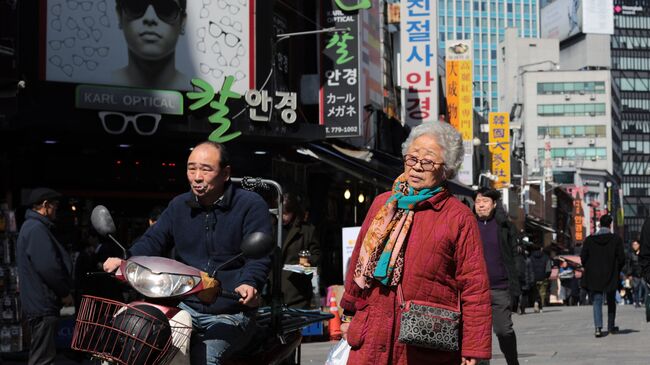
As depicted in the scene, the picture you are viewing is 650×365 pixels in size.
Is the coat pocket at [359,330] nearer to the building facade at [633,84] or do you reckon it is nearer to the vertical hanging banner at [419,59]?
the vertical hanging banner at [419,59]

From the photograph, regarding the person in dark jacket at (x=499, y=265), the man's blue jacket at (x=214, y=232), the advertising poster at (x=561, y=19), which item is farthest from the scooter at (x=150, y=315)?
the advertising poster at (x=561, y=19)

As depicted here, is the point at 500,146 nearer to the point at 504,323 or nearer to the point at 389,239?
the point at 504,323

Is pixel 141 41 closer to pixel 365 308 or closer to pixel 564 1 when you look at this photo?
pixel 365 308

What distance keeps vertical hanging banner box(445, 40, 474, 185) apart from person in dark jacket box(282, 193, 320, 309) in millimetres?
34182

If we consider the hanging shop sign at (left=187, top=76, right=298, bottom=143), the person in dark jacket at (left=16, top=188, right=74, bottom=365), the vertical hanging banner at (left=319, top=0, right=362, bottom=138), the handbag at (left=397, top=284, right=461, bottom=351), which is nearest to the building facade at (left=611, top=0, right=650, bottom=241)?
the vertical hanging banner at (left=319, top=0, right=362, bottom=138)

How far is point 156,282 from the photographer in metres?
5.07

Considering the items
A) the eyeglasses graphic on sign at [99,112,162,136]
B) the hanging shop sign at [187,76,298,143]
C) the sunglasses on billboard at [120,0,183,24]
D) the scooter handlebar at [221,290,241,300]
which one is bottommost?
the scooter handlebar at [221,290,241,300]

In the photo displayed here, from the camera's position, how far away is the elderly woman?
537cm

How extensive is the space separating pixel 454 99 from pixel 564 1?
120 m

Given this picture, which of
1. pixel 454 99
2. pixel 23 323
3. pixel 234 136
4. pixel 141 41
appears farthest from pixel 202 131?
pixel 454 99

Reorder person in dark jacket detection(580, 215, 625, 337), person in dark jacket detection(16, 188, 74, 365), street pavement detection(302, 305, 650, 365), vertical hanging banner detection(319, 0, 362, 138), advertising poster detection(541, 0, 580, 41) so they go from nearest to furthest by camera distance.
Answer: person in dark jacket detection(16, 188, 74, 365)
street pavement detection(302, 305, 650, 365)
person in dark jacket detection(580, 215, 625, 337)
vertical hanging banner detection(319, 0, 362, 138)
advertising poster detection(541, 0, 580, 41)

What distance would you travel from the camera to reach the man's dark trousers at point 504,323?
10.4 metres

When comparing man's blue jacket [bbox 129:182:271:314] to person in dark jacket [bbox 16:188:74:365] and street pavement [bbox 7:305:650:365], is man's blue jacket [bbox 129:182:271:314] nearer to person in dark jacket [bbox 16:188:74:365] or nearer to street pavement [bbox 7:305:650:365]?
person in dark jacket [bbox 16:188:74:365]

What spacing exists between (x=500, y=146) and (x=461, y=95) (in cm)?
1623
